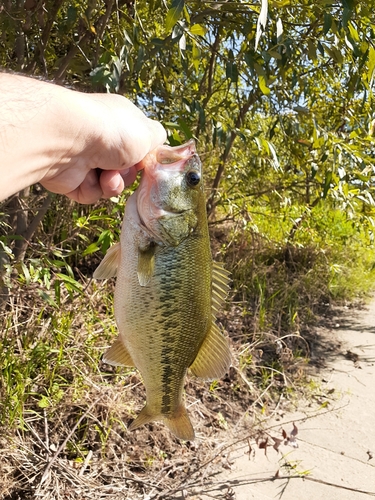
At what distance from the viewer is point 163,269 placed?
1.82 m

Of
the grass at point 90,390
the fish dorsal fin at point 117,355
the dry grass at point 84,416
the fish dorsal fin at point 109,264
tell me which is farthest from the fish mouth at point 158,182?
the dry grass at point 84,416

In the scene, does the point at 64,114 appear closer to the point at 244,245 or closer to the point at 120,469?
the point at 120,469

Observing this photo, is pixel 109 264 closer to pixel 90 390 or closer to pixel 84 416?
pixel 84 416

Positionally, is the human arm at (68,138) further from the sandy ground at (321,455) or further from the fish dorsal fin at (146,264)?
the sandy ground at (321,455)

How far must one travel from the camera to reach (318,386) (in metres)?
4.53

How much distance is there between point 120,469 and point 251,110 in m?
3.82

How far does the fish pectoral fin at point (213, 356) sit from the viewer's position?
1.93 m

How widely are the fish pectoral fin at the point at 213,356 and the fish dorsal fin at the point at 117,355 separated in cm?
26

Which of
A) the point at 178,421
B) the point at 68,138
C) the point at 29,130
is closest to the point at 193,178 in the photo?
the point at 68,138

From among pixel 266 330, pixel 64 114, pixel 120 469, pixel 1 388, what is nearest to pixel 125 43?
pixel 64 114

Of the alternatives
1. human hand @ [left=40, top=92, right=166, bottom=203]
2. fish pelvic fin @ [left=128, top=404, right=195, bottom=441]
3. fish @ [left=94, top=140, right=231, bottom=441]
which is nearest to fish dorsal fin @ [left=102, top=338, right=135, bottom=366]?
fish @ [left=94, top=140, right=231, bottom=441]

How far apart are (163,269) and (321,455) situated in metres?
2.58

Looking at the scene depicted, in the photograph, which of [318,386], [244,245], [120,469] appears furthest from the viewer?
[244,245]

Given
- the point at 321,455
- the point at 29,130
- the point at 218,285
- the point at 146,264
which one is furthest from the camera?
the point at 321,455
